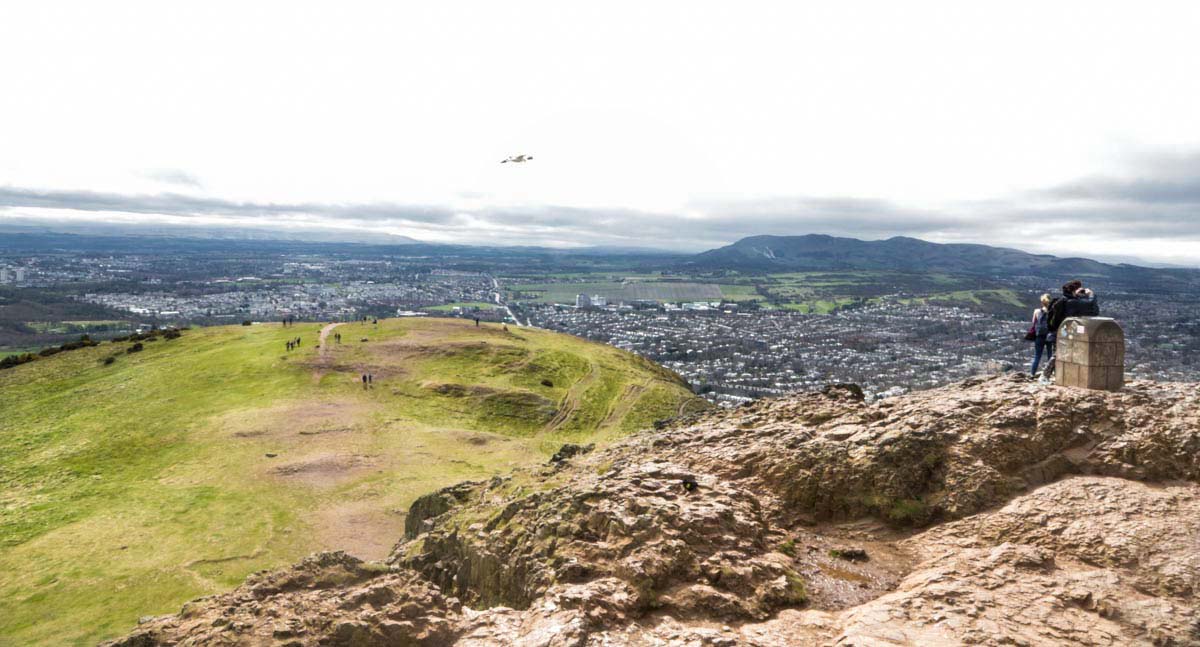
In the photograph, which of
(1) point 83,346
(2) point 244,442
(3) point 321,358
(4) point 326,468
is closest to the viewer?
(4) point 326,468

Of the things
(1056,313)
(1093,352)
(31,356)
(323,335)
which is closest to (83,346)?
(31,356)

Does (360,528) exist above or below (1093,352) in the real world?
below

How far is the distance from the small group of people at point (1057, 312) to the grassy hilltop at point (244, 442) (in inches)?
1257

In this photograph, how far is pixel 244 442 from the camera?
4722 cm

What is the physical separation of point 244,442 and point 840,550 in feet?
159

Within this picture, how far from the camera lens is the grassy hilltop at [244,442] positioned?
2978cm

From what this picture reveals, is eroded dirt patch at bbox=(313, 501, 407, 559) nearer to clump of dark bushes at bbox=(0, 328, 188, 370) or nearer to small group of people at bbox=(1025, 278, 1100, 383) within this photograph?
small group of people at bbox=(1025, 278, 1100, 383)

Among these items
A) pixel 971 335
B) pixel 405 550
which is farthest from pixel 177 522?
pixel 971 335

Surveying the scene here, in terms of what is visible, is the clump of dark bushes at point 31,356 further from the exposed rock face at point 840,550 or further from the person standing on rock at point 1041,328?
the person standing on rock at point 1041,328

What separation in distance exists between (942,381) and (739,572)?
367 feet

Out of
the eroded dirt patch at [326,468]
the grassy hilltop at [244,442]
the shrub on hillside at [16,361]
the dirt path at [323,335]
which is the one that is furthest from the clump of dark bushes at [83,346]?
the eroded dirt patch at [326,468]

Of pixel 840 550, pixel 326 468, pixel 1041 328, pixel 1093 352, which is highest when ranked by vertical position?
pixel 1041 328

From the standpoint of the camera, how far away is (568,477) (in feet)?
67.9

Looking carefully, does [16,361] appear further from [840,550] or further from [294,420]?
[840,550]
